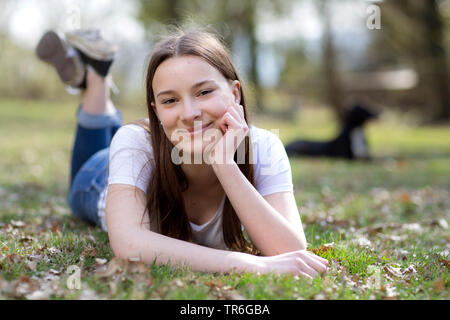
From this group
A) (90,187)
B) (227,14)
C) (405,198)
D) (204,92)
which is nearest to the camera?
(204,92)

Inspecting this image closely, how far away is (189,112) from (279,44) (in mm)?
25857

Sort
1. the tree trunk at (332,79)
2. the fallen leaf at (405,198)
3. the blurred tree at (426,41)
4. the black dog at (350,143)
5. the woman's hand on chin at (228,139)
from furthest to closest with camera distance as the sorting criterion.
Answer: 1. the tree trunk at (332,79)
2. the blurred tree at (426,41)
3. the black dog at (350,143)
4. the fallen leaf at (405,198)
5. the woman's hand on chin at (228,139)

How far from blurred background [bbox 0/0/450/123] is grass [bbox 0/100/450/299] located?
889 centimetres

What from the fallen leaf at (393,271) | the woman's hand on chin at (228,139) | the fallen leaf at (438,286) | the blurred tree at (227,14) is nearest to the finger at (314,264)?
the fallen leaf at (393,271)

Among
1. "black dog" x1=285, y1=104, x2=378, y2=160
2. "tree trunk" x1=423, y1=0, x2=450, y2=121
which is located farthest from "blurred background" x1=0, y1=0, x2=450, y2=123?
"black dog" x1=285, y1=104, x2=378, y2=160

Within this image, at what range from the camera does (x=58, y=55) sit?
14.8 ft

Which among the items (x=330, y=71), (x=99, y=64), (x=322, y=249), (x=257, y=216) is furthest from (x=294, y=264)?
(x=330, y=71)

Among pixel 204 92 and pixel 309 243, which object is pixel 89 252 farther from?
pixel 309 243

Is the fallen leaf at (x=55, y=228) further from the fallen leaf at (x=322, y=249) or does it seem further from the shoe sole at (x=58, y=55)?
the fallen leaf at (x=322, y=249)

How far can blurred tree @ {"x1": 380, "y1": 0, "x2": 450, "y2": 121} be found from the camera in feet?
60.3

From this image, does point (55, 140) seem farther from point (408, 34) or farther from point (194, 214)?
point (408, 34)

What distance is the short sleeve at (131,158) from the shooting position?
2641mm

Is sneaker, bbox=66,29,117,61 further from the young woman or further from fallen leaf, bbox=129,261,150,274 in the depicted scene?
fallen leaf, bbox=129,261,150,274

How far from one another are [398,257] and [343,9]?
61.1 ft
